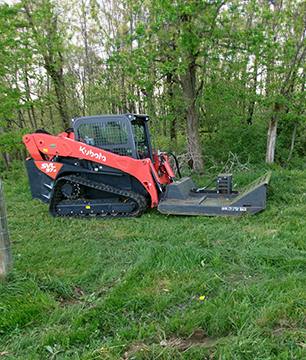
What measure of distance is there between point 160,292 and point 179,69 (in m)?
5.69

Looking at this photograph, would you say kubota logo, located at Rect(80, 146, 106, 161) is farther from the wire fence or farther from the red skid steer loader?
the wire fence

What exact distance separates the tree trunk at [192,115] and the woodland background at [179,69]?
0.09ft

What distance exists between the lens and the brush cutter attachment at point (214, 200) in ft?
17.7

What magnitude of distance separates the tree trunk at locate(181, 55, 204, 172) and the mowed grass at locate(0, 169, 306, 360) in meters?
4.66

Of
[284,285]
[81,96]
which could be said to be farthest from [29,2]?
[284,285]

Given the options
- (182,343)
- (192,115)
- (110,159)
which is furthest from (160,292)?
(192,115)

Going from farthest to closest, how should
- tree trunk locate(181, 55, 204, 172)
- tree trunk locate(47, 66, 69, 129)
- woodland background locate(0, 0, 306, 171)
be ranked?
tree trunk locate(47, 66, 69, 129) < tree trunk locate(181, 55, 204, 172) < woodland background locate(0, 0, 306, 171)

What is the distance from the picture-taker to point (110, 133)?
6094 millimetres

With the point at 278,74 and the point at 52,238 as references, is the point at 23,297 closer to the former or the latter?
the point at 52,238

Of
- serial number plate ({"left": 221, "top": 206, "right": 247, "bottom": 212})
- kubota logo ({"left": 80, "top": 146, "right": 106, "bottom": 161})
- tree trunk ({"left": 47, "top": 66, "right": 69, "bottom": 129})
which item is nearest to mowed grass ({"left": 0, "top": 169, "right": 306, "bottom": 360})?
serial number plate ({"left": 221, "top": 206, "right": 247, "bottom": 212})

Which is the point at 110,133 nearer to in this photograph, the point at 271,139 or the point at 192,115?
the point at 192,115

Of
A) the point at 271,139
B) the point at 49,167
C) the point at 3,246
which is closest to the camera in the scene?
the point at 3,246

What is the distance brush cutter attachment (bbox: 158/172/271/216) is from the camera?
5.40 m

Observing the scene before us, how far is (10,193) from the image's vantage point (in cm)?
857
